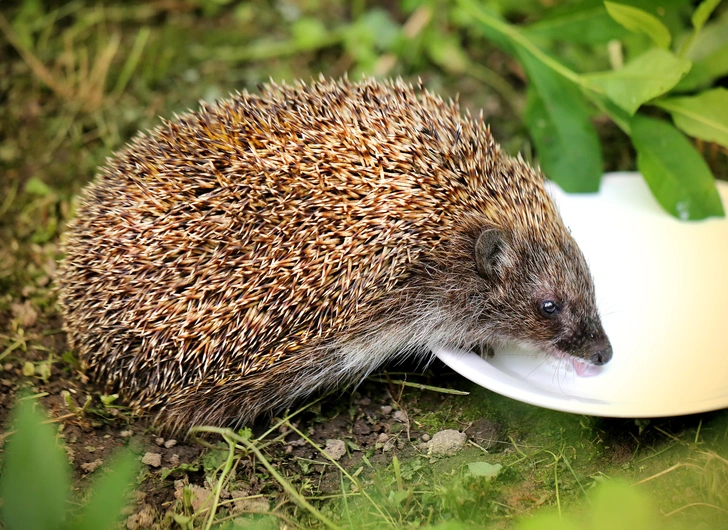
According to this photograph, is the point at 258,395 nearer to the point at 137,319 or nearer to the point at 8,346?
the point at 137,319

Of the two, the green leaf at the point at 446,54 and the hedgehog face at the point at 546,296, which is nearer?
the hedgehog face at the point at 546,296

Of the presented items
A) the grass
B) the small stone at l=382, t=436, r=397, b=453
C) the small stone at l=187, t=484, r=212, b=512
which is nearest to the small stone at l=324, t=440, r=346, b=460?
the grass

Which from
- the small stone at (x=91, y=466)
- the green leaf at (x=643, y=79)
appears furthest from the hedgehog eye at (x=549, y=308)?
the small stone at (x=91, y=466)

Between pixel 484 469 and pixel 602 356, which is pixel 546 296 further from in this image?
pixel 484 469

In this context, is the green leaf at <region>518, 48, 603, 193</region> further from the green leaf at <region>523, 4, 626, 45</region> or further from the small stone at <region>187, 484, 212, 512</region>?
the small stone at <region>187, 484, 212, 512</region>

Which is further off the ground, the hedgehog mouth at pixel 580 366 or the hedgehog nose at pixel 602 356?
the hedgehog nose at pixel 602 356

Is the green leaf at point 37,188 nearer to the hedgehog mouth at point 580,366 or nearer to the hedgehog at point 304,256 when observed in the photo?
the hedgehog at point 304,256
